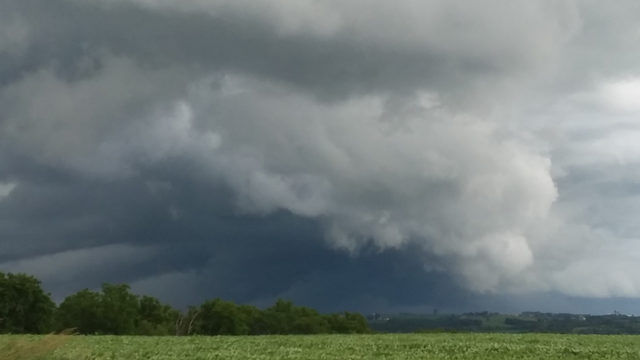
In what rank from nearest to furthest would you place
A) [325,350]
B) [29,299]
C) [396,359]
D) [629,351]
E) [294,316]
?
[396,359], [325,350], [629,351], [29,299], [294,316]

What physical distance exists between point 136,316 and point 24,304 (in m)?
21.3

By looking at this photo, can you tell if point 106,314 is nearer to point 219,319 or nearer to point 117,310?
point 117,310

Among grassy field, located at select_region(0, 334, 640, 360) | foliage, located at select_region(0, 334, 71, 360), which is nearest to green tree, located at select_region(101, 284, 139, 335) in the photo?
grassy field, located at select_region(0, 334, 640, 360)

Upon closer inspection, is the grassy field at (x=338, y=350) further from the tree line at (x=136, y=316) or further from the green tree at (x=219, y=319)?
the green tree at (x=219, y=319)

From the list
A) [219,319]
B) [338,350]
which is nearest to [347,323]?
[219,319]

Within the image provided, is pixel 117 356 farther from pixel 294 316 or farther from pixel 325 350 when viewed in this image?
pixel 294 316

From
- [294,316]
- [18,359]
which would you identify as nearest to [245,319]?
[294,316]

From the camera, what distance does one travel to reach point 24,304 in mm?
112750

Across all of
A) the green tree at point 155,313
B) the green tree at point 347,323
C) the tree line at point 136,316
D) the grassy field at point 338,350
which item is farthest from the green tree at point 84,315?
the grassy field at point 338,350

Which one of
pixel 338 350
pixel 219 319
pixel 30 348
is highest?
pixel 219 319

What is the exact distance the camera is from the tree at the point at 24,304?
111188 mm

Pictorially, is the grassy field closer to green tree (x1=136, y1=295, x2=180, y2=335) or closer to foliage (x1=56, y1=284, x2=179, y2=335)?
foliage (x1=56, y1=284, x2=179, y2=335)

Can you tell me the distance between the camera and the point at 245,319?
134125mm

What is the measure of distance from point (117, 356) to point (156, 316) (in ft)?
355
